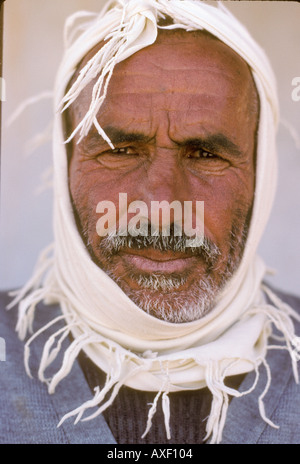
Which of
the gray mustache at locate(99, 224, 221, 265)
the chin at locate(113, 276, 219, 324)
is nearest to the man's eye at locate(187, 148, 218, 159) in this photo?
the gray mustache at locate(99, 224, 221, 265)

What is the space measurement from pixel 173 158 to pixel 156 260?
250 mm

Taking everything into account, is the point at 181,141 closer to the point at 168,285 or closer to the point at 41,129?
the point at 168,285

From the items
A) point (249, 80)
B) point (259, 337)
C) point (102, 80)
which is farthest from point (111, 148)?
point (259, 337)

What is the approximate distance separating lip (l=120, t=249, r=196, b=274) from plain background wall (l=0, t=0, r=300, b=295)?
950 mm

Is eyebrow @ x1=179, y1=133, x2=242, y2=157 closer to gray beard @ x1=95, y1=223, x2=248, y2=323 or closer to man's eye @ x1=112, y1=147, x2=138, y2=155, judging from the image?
man's eye @ x1=112, y1=147, x2=138, y2=155

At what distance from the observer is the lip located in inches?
54.7

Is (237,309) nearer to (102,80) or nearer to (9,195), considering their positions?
(102,80)

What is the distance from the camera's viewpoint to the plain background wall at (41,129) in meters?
2.21

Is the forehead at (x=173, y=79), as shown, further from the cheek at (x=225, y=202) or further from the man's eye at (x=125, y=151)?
the cheek at (x=225, y=202)

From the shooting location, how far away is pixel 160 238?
4.49ft

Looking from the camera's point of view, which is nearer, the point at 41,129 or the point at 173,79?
the point at 173,79

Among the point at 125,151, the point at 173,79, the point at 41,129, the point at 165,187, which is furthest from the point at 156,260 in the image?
the point at 41,129

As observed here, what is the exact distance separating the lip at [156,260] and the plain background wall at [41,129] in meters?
0.95
